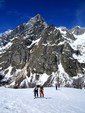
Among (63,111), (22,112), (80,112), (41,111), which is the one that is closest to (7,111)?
(22,112)

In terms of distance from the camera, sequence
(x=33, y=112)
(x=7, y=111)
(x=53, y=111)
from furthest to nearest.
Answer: (x=53, y=111) < (x=33, y=112) < (x=7, y=111)

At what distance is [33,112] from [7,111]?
379 cm

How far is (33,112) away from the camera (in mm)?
31438

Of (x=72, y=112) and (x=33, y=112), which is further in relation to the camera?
(x=72, y=112)

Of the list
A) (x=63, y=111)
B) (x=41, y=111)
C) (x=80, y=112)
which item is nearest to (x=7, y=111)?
(x=41, y=111)

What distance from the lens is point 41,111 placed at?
32.8 metres

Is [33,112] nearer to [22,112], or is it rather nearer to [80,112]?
[22,112]

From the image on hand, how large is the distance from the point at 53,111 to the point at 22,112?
542 centimetres

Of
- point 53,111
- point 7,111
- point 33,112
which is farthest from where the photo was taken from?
point 53,111

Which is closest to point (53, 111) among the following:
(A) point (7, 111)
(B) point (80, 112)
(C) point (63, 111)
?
(C) point (63, 111)

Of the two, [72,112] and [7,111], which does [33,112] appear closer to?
[7,111]

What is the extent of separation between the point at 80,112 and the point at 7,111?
37.8ft

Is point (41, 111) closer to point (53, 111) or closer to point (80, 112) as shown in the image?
point (53, 111)

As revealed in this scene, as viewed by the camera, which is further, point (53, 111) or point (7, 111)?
point (53, 111)
